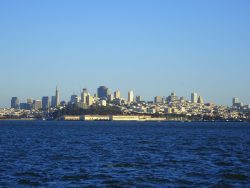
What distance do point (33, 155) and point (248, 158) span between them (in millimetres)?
14968

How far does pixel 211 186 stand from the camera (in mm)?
25141

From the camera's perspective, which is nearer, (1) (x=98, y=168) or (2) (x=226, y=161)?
(1) (x=98, y=168)

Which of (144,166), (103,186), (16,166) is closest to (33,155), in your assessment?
(16,166)

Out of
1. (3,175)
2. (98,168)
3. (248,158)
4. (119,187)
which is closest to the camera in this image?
(119,187)

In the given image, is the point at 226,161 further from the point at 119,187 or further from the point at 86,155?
the point at 119,187

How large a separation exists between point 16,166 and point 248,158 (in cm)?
1628

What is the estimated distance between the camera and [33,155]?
132 feet

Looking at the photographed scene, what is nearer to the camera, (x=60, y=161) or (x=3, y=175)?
(x=3, y=175)

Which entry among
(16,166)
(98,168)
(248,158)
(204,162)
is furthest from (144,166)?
(248,158)

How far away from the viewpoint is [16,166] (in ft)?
106

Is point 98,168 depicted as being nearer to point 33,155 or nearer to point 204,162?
point 204,162

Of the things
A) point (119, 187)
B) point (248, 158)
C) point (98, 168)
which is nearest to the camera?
point (119, 187)

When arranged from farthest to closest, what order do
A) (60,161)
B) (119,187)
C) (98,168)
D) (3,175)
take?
(60,161), (98,168), (3,175), (119,187)

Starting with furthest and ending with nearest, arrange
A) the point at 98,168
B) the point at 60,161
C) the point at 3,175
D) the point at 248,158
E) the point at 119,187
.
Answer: the point at 248,158
the point at 60,161
the point at 98,168
the point at 3,175
the point at 119,187
